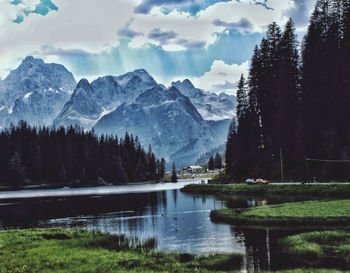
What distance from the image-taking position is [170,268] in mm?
27453

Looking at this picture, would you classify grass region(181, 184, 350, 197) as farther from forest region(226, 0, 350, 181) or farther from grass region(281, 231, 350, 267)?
grass region(281, 231, 350, 267)

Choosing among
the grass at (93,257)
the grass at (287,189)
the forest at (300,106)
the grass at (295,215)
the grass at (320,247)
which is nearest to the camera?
the grass at (93,257)

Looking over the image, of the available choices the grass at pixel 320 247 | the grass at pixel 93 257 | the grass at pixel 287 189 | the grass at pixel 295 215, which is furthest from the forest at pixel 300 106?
the grass at pixel 93 257

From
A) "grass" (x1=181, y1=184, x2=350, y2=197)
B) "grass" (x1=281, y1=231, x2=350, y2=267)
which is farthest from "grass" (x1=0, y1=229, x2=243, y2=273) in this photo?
"grass" (x1=181, y1=184, x2=350, y2=197)

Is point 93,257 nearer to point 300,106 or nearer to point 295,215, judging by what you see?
point 295,215

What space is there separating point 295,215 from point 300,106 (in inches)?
2024

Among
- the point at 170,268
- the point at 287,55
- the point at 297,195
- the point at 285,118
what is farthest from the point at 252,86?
the point at 170,268

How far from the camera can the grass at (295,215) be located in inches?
1690

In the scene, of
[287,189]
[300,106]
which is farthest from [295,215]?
[300,106]

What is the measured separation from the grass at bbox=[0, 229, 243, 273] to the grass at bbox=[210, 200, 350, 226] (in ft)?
50.5

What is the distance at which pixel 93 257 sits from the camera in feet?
97.5

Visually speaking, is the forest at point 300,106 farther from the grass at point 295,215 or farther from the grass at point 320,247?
the grass at point 320,247

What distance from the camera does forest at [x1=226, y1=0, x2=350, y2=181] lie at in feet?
268

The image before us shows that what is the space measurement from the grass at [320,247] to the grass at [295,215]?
7908 mm
